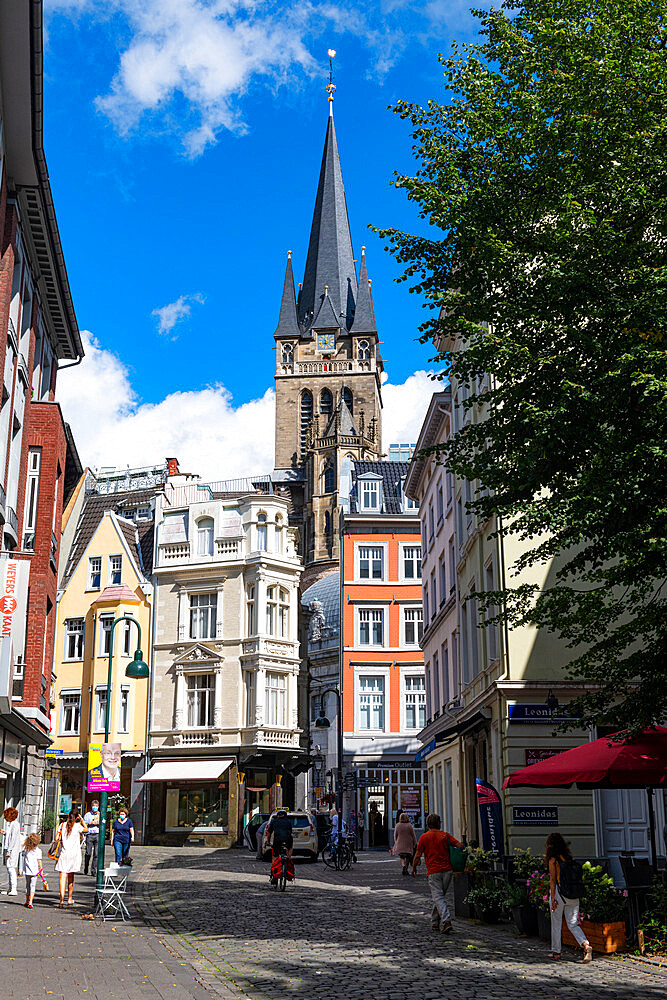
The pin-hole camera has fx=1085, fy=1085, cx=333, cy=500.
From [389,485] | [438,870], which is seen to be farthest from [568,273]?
[389,485]

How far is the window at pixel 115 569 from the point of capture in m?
53.5

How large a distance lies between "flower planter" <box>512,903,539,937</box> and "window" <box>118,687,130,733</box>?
3759cm

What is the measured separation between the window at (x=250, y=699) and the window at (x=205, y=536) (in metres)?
6.52

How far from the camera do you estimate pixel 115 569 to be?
2114 inches

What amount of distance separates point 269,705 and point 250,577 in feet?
19.8

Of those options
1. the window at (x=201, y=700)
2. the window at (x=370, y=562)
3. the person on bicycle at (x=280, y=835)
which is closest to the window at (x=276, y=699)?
the window at (x=201, y=700)

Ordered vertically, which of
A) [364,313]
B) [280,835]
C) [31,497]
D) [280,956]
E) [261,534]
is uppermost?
[364,313]

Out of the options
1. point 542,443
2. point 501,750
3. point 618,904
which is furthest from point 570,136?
point 501,750

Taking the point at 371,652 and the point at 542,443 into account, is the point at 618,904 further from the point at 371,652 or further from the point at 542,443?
the point at 371,652

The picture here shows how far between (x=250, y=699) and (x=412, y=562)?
11.1 meters

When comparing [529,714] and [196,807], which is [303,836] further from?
[529,714]

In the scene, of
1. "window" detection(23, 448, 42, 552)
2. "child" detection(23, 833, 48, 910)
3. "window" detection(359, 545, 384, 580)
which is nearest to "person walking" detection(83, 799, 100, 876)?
"child" detection(23, 833, 48, 910)

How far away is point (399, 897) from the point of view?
71.1 feet

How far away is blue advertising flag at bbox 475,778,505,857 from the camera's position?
19828mm
